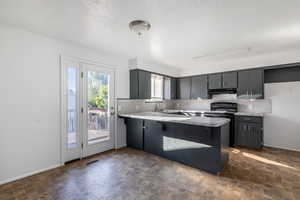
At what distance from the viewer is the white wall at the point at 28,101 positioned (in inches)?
87.4

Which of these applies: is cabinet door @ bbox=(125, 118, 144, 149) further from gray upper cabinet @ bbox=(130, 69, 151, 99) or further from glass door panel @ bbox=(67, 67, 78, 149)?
glass door panel @ bbox=(67, 67, 78, 149)

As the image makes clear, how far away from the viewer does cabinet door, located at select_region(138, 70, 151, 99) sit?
13.3 ft

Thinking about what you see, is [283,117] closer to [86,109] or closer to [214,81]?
[214,81]

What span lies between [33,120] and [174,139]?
8.72 feet

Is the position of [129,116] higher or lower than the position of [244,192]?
higher

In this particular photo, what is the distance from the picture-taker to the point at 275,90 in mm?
3873

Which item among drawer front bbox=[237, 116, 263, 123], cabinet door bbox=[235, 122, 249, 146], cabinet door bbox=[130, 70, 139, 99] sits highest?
cabinet door bbox=[130, 70, 139, 99]

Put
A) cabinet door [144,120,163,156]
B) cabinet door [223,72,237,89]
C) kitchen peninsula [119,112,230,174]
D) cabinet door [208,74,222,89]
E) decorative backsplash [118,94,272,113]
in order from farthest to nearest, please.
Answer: cabinet door [208,74,222,89], cabinet door [223,72,237,89], decorative backsplash [118,94,272,113], cabinet door [144,120,163,156], kitchen peninsula [119,112,230,174]

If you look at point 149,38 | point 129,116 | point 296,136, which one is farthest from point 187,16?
point 296,136

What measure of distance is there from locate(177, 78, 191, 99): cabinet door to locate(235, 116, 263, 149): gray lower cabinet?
1.84 meters

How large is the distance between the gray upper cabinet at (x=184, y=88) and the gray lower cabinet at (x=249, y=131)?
1.84 meters

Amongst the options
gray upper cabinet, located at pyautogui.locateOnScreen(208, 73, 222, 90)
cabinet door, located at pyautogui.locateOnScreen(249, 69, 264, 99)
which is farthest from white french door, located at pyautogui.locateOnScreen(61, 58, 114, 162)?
cabinet door, located at pyautogui.locateOnScreen(249, 69, 264, 99)

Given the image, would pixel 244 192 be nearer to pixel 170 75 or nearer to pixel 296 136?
pixel 296 136

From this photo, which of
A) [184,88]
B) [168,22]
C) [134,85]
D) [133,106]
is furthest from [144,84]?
[168,22]
